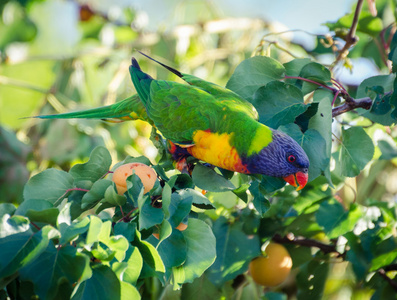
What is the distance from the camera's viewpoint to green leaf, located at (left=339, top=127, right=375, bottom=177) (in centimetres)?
137

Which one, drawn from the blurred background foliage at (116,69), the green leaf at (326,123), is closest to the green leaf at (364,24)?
the blurred background foliage at (116,69)

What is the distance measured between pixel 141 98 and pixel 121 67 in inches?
57.1

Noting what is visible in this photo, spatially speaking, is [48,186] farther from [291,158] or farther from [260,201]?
[291,158]

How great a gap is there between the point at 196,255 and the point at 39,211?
0.43 metres

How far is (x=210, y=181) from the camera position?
55.0 inches

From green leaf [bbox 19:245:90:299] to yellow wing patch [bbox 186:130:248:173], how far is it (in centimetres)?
75

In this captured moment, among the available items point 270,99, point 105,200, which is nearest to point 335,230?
point 270,99

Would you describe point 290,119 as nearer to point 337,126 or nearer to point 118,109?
point 337,126

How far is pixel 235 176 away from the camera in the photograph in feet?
5.61

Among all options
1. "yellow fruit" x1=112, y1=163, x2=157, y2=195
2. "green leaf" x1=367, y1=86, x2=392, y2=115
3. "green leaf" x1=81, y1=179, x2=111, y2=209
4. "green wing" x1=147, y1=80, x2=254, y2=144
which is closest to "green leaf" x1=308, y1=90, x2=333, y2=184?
"green leaf" x1=367, y1=86, x2=392, y2=115

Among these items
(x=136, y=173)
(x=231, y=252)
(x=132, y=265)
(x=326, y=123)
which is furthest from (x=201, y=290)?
(x=326, y=123)

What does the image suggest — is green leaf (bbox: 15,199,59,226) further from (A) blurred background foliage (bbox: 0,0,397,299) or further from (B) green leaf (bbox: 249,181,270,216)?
(A) blurred background foliage (bbox: 0,0,397,299)

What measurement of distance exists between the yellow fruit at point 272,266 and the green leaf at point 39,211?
3.08 ft

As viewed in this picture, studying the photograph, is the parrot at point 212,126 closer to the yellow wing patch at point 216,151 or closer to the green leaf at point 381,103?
the yellow wing patch at point 216,151
